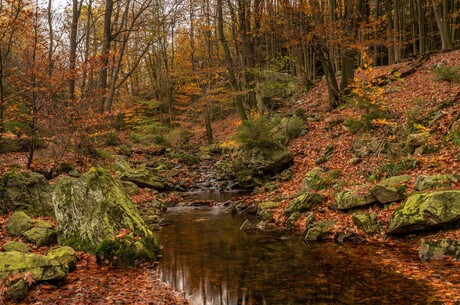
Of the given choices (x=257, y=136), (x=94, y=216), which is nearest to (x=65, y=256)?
(x=94, y=216)

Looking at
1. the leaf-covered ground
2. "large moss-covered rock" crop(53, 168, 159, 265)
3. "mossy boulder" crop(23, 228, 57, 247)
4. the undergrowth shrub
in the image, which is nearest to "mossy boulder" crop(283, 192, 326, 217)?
"large moss-covered rock" crop(53, 168, 159, 265)

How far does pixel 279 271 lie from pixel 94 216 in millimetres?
4324

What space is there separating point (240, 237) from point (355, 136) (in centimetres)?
726

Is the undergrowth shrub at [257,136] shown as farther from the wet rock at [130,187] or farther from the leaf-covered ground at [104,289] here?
the leaf-covered ground at [104,289]

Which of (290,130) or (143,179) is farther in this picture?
(290,130)

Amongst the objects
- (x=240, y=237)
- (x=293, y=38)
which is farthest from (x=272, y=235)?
(x=293, y=38)

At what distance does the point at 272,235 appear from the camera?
9.49m

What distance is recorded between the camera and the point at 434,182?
8.22m

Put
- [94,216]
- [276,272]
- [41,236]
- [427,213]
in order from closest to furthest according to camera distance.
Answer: [276,272]
[427,213]
[94,216]
[41,236]

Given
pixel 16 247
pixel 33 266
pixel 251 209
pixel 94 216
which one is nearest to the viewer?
pixel 33 266

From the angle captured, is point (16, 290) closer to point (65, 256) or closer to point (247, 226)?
point (65, 256)

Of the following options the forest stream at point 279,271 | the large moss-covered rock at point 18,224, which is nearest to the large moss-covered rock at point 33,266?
the forest stream at point 279,271

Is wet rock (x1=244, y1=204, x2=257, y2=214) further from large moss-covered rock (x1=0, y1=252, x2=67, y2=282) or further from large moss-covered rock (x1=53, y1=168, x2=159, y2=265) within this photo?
large moss-covered rock (x1=0, y1=252, x2=67, y2=282)

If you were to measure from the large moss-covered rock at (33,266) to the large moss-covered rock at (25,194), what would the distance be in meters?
4.08
